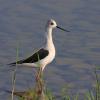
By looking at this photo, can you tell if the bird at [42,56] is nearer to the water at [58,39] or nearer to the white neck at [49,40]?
the white neck at [49,40]

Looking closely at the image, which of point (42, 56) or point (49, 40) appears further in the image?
point (49, 40)

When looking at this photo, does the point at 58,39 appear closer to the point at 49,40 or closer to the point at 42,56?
the point at 49,40

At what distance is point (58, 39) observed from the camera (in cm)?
1420

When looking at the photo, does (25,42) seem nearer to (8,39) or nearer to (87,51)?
(8,39)

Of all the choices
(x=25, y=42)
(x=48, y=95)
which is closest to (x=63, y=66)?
(x=25, y=42)

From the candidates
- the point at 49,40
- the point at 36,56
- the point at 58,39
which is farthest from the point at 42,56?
the point at 58,39

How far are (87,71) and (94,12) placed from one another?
3269mm

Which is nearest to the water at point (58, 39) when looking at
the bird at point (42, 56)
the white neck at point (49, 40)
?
the bird at point (42, 56)

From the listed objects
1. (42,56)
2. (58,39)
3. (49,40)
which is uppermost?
(49,40)

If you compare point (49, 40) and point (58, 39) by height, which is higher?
point (49, 40)

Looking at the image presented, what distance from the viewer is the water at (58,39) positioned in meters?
12.3

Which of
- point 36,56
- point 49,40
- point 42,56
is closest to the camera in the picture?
point 36,56

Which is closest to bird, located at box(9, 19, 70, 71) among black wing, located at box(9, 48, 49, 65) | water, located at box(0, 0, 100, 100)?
black wing, located at box(9, 48, 49, 65)

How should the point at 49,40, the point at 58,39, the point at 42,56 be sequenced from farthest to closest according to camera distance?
the point at 58,39 → the point at 49,40 → the point at 42,56
